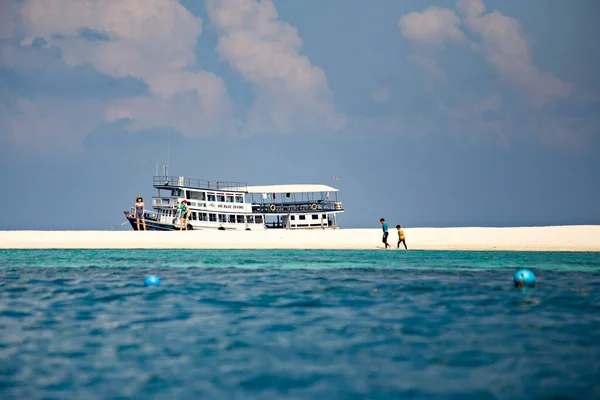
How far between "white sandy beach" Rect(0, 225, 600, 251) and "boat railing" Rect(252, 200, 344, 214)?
15.0 meters

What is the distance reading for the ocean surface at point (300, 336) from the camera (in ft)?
30.6

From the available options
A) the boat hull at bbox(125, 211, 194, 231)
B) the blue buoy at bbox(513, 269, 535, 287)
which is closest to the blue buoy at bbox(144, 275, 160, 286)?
the blue buoy at bbox(513, 269, 535, 287)

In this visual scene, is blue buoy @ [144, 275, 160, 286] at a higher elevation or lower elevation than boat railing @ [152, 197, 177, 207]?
lower

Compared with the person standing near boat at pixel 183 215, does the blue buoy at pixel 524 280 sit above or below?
below

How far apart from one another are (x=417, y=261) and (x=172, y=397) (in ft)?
79.2

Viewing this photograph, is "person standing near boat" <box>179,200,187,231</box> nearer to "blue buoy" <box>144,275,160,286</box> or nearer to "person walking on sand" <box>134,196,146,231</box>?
"person walking on sand" <box>134,196,146,231</box>

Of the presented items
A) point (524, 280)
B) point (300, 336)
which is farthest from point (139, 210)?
point (300, 336)

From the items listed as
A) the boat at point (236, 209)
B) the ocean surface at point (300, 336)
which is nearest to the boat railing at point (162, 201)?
the boat at point (236, 209)

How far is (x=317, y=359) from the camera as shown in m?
Answer: 10.8

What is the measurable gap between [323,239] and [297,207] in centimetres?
2236

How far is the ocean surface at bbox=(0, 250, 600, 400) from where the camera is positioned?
30.6ft

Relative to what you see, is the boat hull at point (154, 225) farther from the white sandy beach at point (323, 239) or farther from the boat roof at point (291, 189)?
the boat roof at point (291, 189)

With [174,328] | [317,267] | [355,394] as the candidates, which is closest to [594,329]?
[355,394]

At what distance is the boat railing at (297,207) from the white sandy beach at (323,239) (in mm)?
15019
